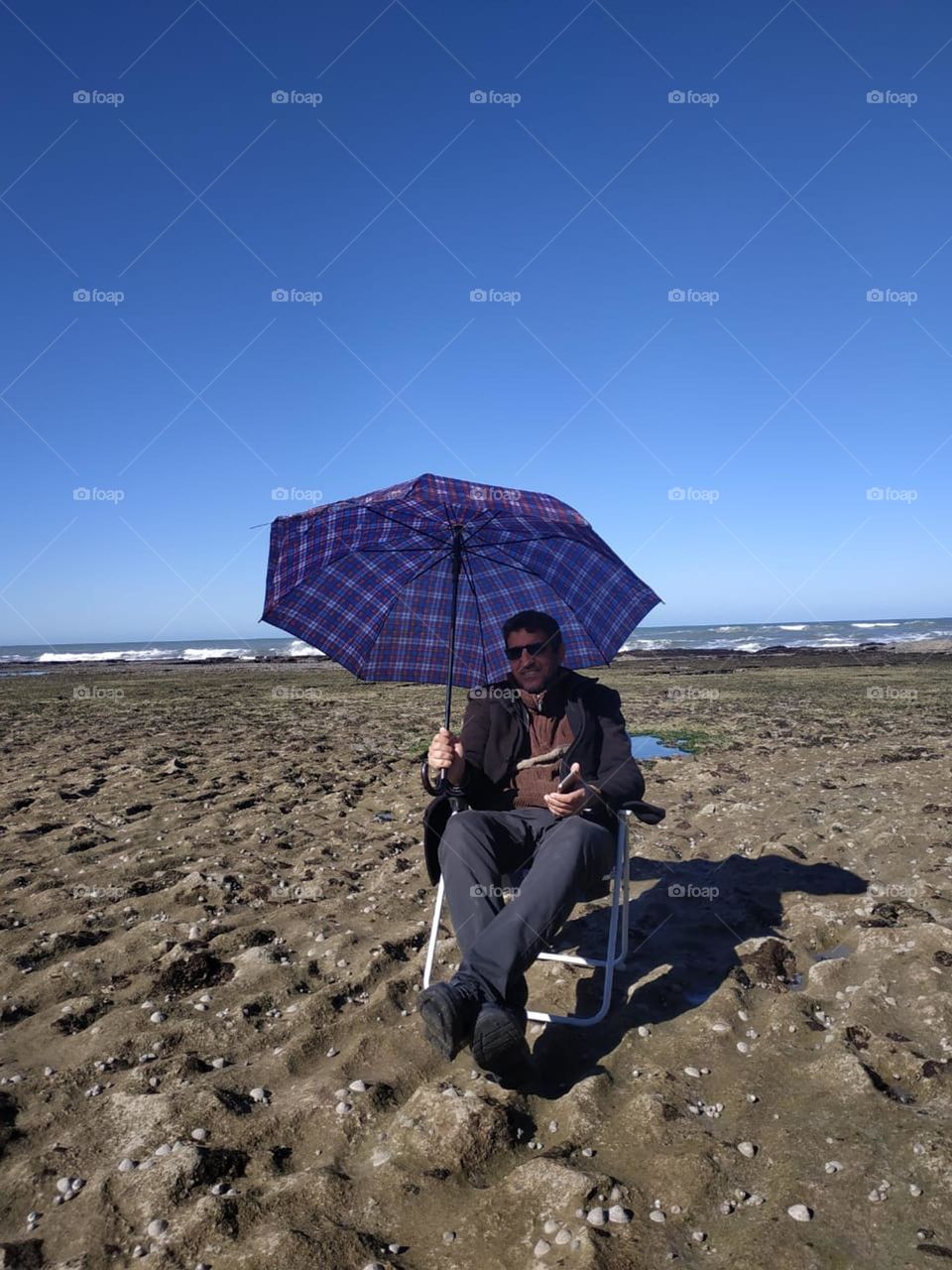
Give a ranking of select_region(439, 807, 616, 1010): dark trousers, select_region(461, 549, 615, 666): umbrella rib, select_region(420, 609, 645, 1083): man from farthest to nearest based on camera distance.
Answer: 1. select_region(461, 549, 615, 666): umbrella rib
2. select_region(439, 807, 616, 1010): dark trousers
3. select_region(420, 609, 645, 1083): man

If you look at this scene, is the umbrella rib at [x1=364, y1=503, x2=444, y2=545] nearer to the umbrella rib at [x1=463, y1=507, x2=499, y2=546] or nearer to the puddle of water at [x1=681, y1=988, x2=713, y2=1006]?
the umbrella rib at [x1=463, y1=507, x2=499, y2=546]

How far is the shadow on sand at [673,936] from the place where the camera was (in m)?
3.77

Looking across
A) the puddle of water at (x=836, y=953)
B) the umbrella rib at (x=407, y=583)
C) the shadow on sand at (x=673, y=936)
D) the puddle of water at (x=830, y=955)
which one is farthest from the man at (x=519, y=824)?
the puddle of water at (x=836, y=953)

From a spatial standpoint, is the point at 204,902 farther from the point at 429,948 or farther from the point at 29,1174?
the point at 29,1174

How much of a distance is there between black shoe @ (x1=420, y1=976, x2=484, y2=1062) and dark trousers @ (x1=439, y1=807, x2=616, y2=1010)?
12cm

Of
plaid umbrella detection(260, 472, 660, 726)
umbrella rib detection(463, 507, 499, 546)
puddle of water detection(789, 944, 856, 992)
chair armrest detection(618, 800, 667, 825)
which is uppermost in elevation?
umbrella rib detection(463, 507, 499, 546)

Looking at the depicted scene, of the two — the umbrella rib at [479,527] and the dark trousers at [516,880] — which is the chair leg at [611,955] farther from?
the umbrella rib at [479,527]

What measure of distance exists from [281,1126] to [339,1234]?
691 millimetres

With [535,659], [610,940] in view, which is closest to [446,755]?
[535,659]

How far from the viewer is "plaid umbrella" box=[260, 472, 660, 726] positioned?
15.8 ft

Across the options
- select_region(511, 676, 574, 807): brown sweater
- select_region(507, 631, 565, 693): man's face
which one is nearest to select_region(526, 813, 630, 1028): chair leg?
select_region(511, 676, 574, 807): brown sweater

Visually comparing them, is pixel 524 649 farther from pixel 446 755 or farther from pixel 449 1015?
pixel 449 1015

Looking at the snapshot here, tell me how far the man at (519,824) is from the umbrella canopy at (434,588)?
33 cm

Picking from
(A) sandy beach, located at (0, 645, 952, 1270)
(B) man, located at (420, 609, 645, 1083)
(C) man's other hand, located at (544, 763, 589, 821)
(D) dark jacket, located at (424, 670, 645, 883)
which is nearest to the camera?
(A) sandy beach, located at (0, 645, 952, 1270)
